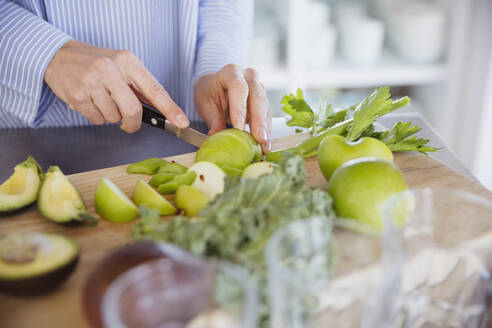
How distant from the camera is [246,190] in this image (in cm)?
74

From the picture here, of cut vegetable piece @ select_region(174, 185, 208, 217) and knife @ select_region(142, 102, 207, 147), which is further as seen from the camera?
knife @ select_region(142, 102, 207, 147)

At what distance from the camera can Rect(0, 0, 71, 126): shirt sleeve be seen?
1.14 metres

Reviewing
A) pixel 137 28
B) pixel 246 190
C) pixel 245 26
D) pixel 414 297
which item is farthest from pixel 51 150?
pixel 414 297

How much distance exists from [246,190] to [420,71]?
84.6 inches

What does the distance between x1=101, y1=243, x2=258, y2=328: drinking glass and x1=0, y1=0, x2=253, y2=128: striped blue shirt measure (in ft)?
2.79

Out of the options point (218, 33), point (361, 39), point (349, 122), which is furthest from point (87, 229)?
point (361, 39)

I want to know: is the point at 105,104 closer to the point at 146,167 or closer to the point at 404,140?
the point at 146,167

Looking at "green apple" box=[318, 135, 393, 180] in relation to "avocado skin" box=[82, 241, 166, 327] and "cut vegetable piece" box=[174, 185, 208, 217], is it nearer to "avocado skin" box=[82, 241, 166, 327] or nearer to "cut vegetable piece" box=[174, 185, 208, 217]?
"cut vegetable piece" box=[174, 185, 208, 217]

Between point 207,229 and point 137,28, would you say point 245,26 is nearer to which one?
point 137,28

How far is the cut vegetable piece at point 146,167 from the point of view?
1.02 metres

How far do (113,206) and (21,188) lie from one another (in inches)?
7.9

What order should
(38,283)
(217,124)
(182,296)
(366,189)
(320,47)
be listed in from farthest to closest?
(320,47) < (217,124) < (366,189) < (38,283) < (182,296)

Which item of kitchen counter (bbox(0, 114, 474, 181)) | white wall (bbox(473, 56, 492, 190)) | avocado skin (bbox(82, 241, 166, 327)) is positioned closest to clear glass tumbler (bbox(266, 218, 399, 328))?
avocado skin (bbox(82, 241, 166, 327))

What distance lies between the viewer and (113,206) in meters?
0.82
